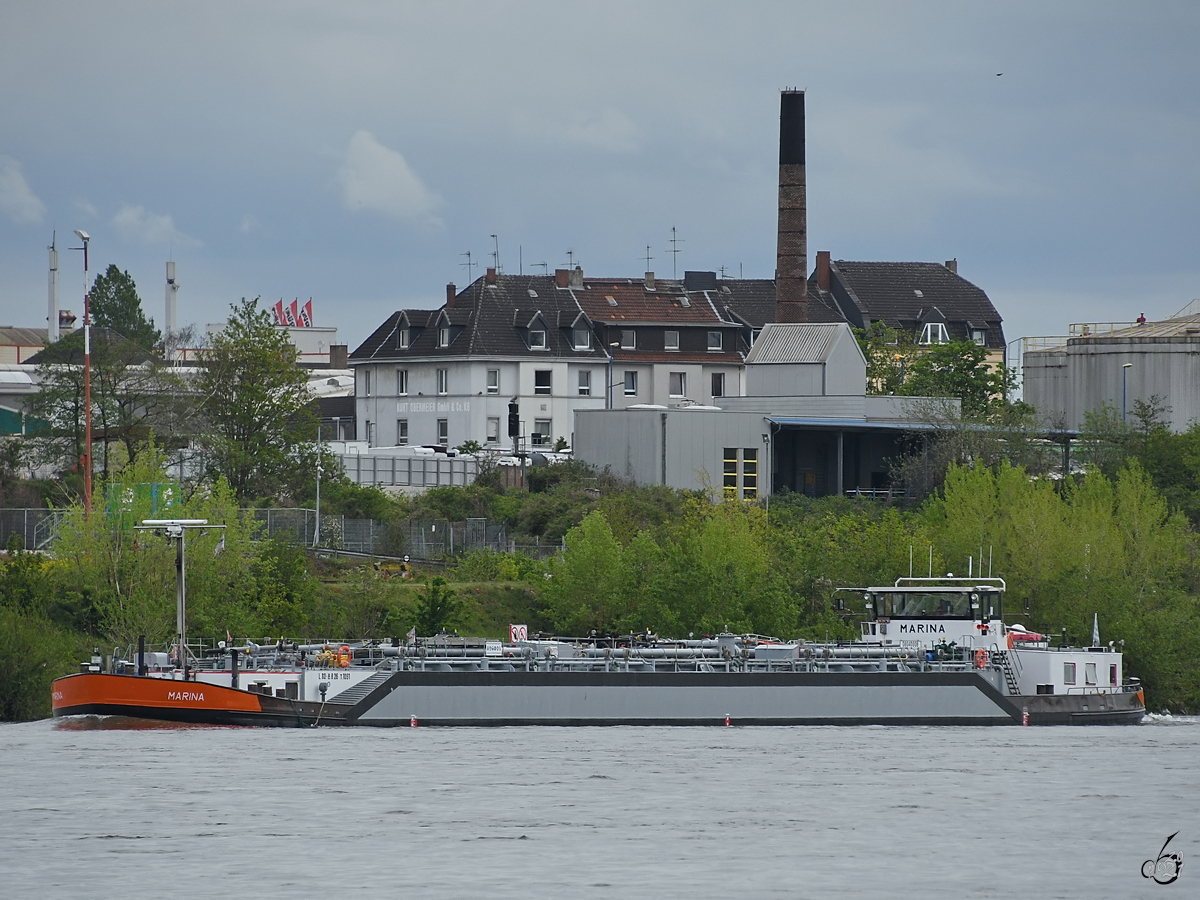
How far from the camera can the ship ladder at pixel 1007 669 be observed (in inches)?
2477

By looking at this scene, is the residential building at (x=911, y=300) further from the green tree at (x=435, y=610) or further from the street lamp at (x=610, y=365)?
the green tree at (x=435, y=610)

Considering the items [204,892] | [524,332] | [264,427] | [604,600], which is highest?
[524,332]

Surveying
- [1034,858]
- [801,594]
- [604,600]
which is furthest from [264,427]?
[1034,858]

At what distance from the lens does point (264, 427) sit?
89.6 metres

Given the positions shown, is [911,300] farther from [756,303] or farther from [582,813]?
[582,813]

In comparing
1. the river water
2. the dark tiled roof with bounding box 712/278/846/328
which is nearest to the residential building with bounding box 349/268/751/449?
the dark tiled roof with bounding box 712/278/846/328

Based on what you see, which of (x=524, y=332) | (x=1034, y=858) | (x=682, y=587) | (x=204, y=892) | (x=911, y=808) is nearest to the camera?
(x=204, y=892)

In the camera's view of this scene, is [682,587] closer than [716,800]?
No

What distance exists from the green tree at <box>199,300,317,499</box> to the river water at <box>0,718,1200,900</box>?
31.0 m

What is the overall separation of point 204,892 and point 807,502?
63084 mm

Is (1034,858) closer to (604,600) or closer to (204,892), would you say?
(204,892)

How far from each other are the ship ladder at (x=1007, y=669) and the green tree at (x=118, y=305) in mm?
98294

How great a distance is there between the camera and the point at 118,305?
150 m

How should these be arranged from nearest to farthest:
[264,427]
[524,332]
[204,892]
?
[204,892] < [264,427] < [524,332]
